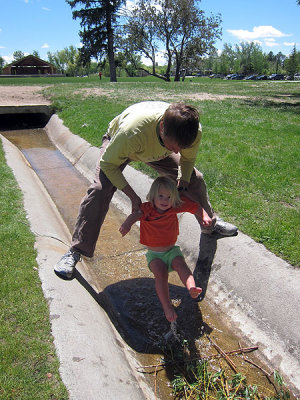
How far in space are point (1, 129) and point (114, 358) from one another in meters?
12.3

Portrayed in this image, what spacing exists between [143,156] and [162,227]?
0.67 metres

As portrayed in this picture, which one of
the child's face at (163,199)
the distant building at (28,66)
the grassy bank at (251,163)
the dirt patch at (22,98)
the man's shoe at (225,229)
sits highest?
the distant building at (28,66)

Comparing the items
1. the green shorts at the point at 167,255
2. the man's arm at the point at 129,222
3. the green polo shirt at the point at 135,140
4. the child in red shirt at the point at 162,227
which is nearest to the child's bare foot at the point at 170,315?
the child in red shirt at the point at 162,227

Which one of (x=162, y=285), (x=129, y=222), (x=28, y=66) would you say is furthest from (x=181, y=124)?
(x=28, y=66)

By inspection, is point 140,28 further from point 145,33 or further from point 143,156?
point 143,156

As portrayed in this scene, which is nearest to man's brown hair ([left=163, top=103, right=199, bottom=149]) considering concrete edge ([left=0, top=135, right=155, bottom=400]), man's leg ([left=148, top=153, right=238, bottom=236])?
man's leg ([left=148, top=153, right=238, bottom=236])

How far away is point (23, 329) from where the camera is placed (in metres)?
2.59

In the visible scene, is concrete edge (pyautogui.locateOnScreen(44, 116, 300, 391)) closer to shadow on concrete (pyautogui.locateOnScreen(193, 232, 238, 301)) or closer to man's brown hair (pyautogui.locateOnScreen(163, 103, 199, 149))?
A: shadow on concrete (pyautogui.locateOnScreen(193, 232, 238, 301))

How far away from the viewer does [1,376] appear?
7.13 feet

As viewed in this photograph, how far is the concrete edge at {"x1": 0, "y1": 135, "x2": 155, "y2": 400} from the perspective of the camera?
2.25 meters

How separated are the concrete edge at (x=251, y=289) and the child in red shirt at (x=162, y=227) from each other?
0.65 meters

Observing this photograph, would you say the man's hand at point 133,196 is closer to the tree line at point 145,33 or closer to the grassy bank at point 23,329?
the grassy bank at point 23,329

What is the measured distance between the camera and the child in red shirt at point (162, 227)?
3.09m

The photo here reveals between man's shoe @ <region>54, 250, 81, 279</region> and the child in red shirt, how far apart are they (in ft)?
2.11
